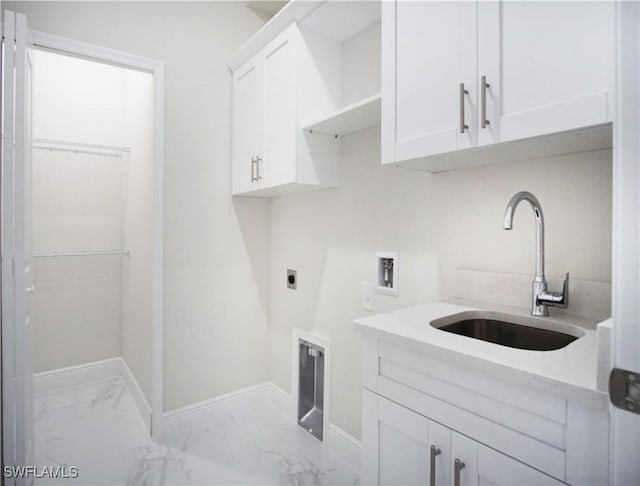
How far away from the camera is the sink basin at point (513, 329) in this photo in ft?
3.59

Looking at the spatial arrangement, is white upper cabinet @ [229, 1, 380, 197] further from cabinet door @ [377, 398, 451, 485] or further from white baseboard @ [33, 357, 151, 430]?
white baseboard @ [33, 357, 151, 430]

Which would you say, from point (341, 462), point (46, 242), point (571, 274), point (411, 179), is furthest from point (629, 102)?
point (46, 242)

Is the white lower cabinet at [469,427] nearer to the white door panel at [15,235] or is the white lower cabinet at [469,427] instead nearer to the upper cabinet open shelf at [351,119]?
the upper cabinet open shelf at [351,119]

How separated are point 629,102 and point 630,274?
0.29 m

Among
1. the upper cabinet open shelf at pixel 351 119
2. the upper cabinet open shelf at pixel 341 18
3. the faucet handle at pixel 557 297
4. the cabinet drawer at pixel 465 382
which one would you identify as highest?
the upper cabinet open shelf at pixel 341 18

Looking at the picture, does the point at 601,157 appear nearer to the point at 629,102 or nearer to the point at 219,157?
the point at 629,102

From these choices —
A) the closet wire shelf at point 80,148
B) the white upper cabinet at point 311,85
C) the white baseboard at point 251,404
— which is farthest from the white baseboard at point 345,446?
the closet wire shelf at point 80,148

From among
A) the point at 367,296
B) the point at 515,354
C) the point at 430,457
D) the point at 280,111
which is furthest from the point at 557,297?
the point at 280,111

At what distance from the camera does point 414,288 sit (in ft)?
5.25

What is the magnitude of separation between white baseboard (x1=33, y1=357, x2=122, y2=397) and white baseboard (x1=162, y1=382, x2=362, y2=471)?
1.25 meters

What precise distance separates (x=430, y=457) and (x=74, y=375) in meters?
3.04

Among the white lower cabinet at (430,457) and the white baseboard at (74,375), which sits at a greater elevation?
the white lower cabinet at (430,457)

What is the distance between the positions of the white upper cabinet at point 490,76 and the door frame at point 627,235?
7.2 inches

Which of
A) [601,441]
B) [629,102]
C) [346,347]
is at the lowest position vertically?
[346,347]
